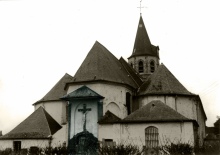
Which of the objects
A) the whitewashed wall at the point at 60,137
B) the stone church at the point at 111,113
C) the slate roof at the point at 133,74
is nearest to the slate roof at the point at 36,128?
the stone church at the point at 111,113

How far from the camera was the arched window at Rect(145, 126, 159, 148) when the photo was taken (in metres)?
27.1

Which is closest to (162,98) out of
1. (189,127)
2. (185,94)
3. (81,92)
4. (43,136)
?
(185,94)

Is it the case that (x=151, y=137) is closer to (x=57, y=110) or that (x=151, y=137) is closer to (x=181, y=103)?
(x=181, y=103)

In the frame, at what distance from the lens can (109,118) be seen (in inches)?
1156

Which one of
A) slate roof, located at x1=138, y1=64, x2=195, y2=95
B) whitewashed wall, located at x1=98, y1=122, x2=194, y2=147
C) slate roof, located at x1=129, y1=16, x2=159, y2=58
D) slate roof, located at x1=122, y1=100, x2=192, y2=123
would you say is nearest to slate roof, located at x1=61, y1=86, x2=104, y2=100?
whitewashed wall, located at x1=98, y1=122, x2=194, y2=147

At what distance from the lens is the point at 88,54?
1366 inches

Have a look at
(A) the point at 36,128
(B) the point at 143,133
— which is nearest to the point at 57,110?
(A) the point at 36,128

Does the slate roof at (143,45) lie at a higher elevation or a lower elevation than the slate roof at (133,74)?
higher

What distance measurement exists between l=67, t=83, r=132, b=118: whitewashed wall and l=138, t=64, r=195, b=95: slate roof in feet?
8.14

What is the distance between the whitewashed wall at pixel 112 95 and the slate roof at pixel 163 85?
97.7 inches

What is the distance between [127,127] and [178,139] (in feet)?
14.8

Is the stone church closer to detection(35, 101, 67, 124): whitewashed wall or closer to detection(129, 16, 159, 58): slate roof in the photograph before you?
detection(35, 101, 67, 124): whitewashed wall

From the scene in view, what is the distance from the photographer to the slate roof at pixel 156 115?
27.1m

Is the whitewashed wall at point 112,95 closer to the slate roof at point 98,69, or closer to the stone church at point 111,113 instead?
the stone church at point 111,113
